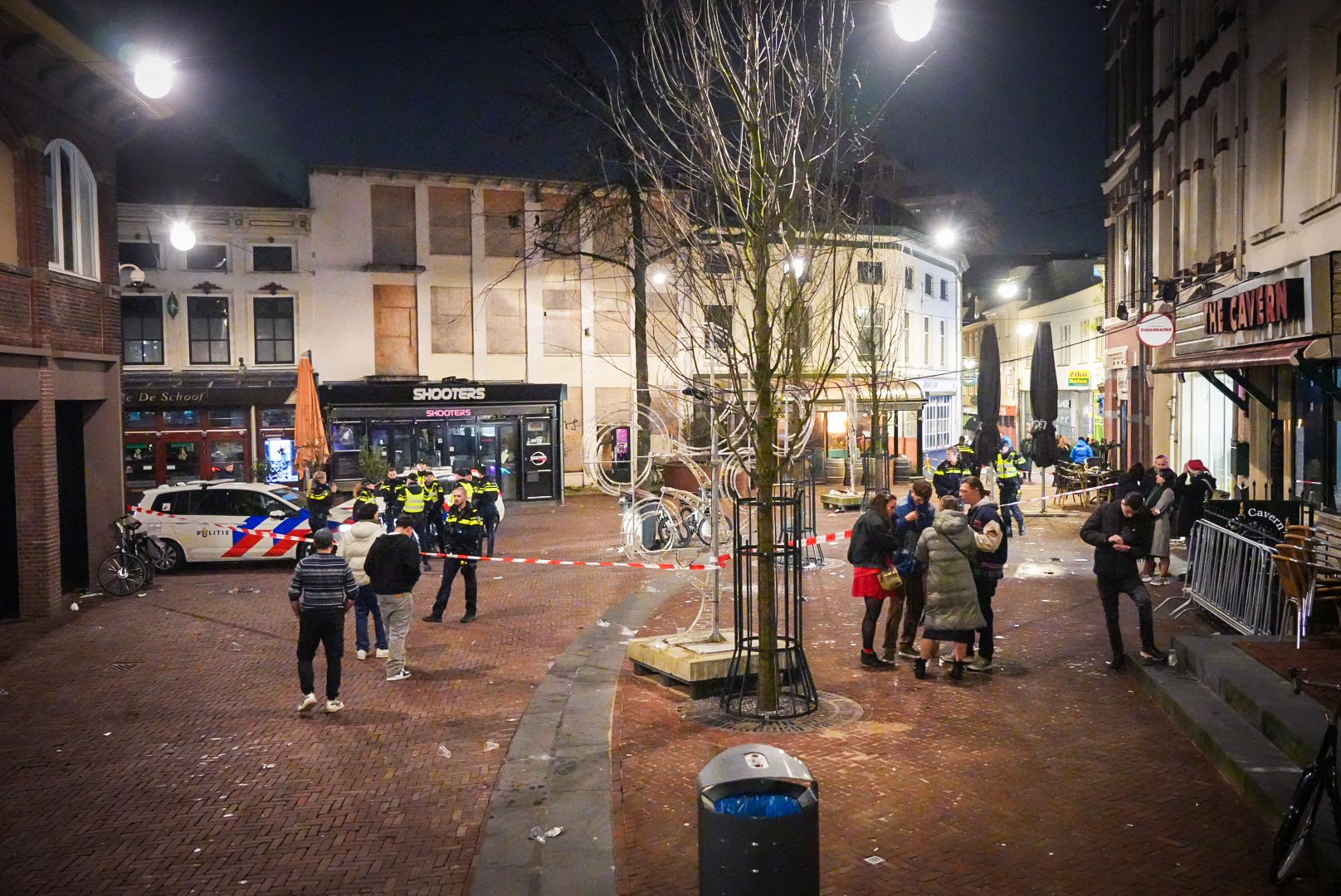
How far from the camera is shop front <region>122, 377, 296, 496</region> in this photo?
1147 inches

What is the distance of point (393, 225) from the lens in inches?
1195

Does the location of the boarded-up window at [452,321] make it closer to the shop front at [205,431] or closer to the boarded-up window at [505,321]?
the boarded-up window at [505,321]

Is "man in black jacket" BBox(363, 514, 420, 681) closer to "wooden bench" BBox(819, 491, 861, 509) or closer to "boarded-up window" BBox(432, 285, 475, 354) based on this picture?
"wooden bench" BBox(819, 491, 861, 509)

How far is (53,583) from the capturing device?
14.0 meters

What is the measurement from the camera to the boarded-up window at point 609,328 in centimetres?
3134

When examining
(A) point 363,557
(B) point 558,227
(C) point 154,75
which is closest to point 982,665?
(A) point 363,557

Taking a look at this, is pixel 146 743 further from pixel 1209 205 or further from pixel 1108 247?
pixel 1108 247

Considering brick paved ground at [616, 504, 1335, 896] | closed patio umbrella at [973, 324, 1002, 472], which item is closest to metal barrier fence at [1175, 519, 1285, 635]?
brick paved ground at [616, 504, 1335, 896]

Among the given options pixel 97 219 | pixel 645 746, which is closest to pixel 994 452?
pixel 645 746

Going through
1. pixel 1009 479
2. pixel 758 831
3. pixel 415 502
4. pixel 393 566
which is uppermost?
pixel 1009 479

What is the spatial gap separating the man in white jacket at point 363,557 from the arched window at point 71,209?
288 inches

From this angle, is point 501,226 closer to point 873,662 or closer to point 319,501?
point 319,501

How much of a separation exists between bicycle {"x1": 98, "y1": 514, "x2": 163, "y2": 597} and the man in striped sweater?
26.7 feet

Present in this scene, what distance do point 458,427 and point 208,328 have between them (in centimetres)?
781
